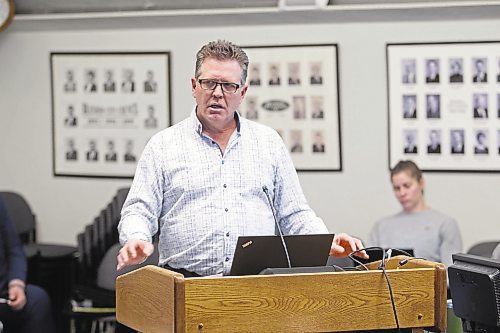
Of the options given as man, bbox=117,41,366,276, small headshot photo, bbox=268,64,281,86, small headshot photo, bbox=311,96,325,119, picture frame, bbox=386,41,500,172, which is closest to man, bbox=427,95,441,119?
picture frame, bbox=386,41,500,172

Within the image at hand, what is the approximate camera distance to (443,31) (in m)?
6.59

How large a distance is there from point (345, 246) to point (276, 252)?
1.00 feet

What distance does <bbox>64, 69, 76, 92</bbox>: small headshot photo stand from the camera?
24.0ft

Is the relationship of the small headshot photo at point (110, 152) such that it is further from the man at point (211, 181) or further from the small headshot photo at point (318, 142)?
the man at point (211, 181)

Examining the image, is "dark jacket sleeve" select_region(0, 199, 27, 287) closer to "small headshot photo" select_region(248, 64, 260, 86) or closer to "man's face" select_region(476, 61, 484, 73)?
"small headshot photo" select_region(248, 64, 260, 86)

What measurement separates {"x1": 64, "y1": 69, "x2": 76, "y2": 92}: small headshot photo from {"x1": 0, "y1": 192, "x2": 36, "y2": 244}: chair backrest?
838mm

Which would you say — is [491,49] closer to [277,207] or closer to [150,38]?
[150,38]

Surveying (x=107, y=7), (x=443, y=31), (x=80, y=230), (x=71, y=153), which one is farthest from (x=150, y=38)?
(x=443, y=31)

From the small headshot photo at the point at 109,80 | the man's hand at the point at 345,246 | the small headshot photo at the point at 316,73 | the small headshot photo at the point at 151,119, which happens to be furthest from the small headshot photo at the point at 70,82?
the man's hand at the point at 345,246

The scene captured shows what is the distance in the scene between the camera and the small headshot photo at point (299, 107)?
22.6 feet

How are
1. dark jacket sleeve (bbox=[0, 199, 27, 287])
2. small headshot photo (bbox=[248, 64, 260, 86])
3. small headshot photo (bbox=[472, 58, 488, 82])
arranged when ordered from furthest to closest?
small headshot photo (bbox=[248, 64, 260, 86]), small headshot photo (bbox=[472, 58, 488, 82]), dark jacket sleeve (bbox=[0, 199, 27, 287])

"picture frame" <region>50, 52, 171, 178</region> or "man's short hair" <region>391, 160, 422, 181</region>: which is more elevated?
"picture frame" <region>50, 52, 171, 178</region>

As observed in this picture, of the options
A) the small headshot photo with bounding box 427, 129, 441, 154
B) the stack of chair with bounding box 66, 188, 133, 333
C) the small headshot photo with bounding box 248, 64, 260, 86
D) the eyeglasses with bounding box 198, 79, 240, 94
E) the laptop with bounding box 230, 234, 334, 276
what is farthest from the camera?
the small headshot photo with bounding box 248, 64, 260, 86

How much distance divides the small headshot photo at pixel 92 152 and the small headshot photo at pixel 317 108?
1.58 meters
